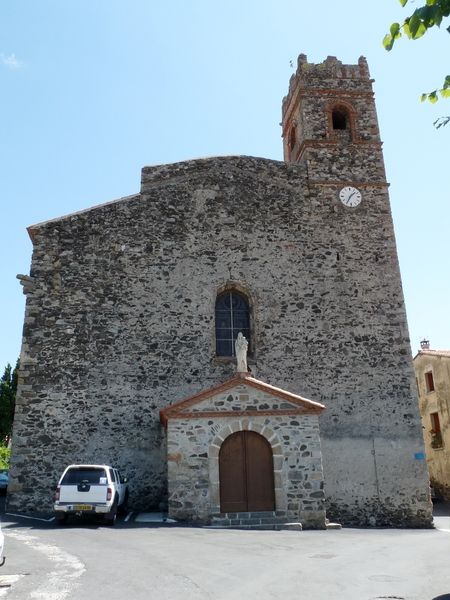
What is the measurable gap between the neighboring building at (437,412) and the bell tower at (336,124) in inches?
417

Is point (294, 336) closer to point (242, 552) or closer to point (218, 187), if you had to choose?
point (218, 187)

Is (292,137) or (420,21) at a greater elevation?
(292,137)

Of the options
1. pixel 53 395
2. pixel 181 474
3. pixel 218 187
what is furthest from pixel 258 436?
pixel 218 187

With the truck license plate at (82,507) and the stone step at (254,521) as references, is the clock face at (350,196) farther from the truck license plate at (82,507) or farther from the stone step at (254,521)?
the truck license plate at (82,507)

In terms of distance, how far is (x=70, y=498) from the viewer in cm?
1183

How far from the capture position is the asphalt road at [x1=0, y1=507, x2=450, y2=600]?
6020mm

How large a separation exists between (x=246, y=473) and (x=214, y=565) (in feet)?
19.0

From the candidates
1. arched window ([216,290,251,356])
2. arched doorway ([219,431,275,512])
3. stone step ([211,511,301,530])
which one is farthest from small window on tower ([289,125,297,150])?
stone step ([211,511,301,530])

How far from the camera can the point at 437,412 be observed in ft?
84.2

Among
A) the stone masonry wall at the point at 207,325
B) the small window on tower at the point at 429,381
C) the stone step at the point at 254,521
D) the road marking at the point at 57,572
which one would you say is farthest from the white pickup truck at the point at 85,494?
the small window on tower at the point at 429,381

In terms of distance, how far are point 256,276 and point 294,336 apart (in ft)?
7.03

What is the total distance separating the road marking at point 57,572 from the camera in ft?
19.0

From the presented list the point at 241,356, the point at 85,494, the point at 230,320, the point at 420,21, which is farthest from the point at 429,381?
the point at 420,21

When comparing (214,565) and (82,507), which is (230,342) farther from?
(214,565)
